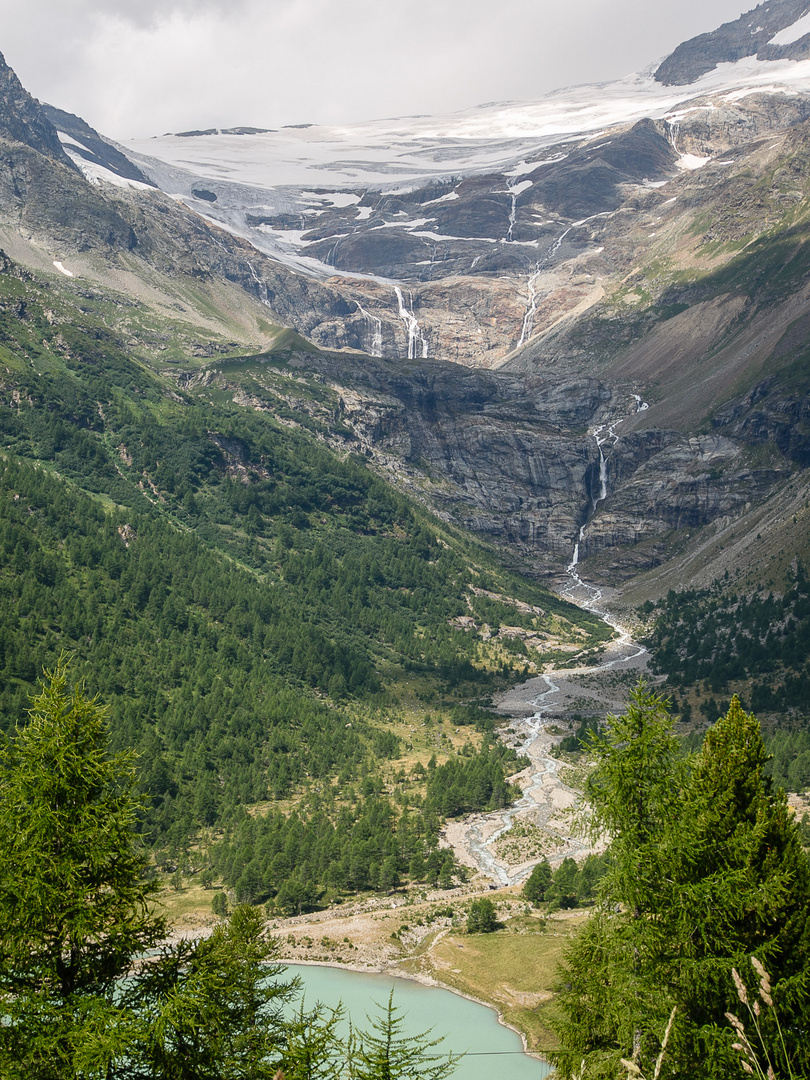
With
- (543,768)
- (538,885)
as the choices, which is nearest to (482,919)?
(538,885)

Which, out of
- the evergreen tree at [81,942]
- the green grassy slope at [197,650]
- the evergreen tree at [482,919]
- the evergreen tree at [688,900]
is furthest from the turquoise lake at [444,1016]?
the evergreen tree at [81,942]

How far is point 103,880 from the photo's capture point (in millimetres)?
17812

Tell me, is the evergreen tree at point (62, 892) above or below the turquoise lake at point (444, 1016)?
above

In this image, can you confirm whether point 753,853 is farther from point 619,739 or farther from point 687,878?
Result: point 619,739

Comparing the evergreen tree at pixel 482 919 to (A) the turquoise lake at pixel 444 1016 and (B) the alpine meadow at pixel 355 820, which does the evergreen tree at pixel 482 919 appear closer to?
(B) the alpine meadow at pixel 355 820

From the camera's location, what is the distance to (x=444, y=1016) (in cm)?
5716

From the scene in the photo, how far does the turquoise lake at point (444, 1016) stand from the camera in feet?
164

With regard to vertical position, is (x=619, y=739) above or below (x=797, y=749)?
below

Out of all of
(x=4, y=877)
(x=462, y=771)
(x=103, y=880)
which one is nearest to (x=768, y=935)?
(x=103, y=880)

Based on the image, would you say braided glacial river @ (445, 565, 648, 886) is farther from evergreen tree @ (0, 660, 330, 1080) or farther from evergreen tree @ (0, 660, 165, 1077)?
evergreen tree @ (0, 660, 165, 1077)

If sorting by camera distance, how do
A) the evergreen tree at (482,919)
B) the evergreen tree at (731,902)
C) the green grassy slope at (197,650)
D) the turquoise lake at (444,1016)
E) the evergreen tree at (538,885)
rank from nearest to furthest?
the evergreen tree at (731,902) < the turquoise lake at (444,1016) < the evergreen tree at (482,919) < the evergreen tree at (538,885) < the green grassy slope at (197,650)

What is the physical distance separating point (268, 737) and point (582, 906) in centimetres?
6197

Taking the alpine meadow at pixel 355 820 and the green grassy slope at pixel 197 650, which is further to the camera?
the green grassy slope at pixel 197 650

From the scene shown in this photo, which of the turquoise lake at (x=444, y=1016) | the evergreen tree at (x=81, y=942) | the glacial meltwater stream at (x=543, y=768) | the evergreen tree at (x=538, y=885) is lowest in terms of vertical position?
the turquoise lake at (x=444, y=1016)
